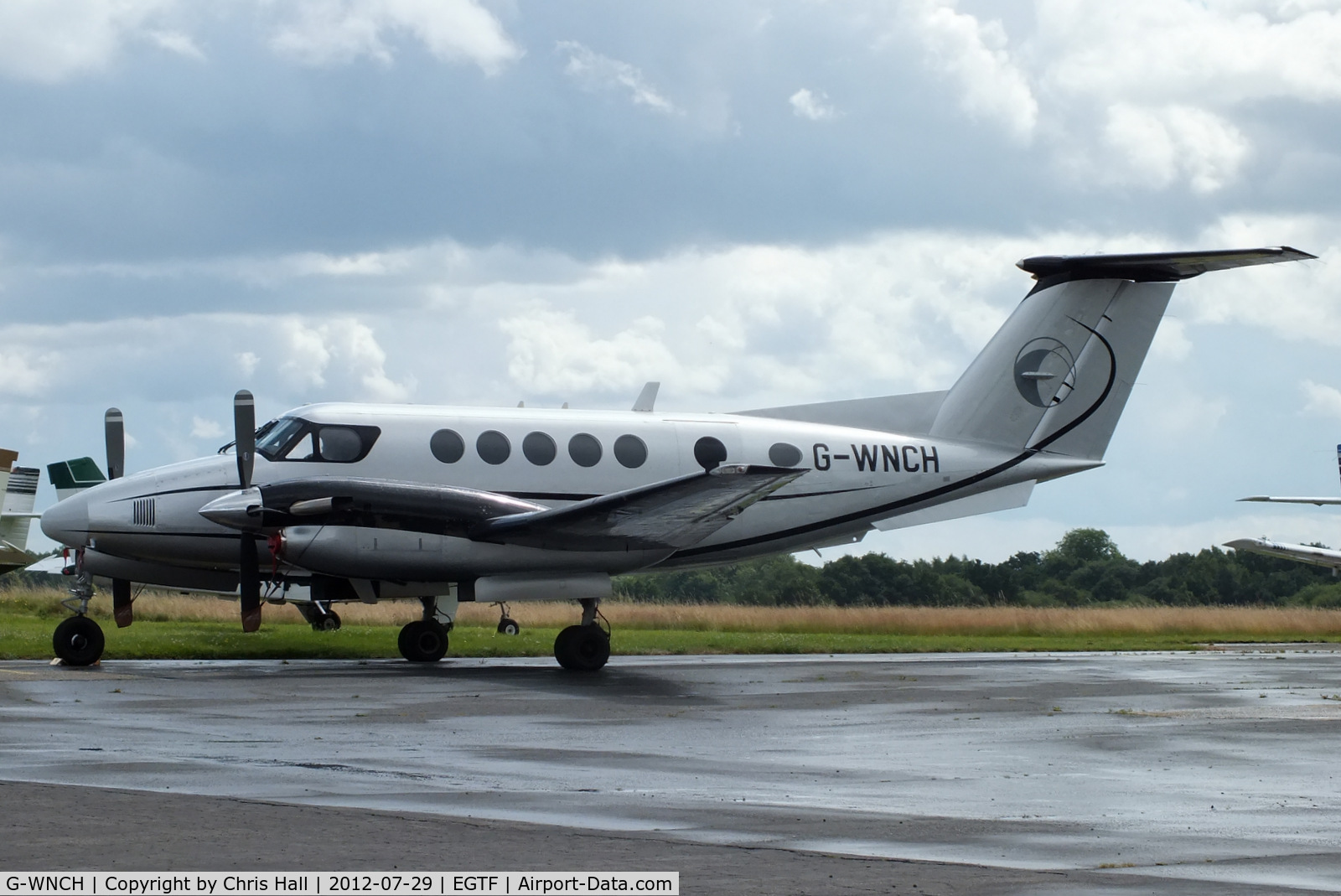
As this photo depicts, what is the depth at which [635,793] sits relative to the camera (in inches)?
337

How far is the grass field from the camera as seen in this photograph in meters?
24.5

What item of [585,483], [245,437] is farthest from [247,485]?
[585,483]

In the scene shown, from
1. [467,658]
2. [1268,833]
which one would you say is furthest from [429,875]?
[467,658]

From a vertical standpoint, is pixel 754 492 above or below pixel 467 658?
above

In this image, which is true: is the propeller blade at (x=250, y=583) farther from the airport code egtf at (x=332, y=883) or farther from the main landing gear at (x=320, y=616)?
the airport code egtf at (x=332, y=883)

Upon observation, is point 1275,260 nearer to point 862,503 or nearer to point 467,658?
Result: point 862,503

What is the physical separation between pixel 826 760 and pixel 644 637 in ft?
64.0

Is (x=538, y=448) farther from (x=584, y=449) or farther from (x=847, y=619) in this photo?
(x=847, y=619)

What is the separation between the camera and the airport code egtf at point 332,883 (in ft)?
18.4

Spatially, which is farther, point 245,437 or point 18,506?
point 18,506

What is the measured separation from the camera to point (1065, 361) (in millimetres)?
23969

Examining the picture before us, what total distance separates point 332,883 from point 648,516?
41.6 feet

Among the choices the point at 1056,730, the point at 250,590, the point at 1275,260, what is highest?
the point at 1275,260

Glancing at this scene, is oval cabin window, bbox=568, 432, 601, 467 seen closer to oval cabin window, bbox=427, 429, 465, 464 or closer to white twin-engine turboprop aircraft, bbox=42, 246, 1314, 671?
white twin-engine turboprop aircraft, bbox=42, 246, 1314, 671
